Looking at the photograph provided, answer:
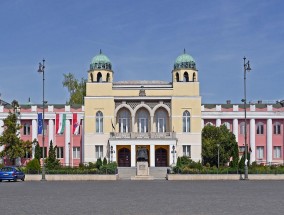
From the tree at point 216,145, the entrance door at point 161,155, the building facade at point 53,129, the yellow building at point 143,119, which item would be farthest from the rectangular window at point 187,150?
the building facade at point 53,129

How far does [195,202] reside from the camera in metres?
21.9

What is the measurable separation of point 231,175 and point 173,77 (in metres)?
31.1

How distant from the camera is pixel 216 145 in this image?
75062mm

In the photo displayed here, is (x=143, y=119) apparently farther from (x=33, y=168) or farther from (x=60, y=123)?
(x=33, y=168)

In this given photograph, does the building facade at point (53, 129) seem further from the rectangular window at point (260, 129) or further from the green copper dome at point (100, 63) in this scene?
the rectangular window at point (260, 129)

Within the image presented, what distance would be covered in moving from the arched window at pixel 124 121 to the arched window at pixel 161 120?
4040 millimetres

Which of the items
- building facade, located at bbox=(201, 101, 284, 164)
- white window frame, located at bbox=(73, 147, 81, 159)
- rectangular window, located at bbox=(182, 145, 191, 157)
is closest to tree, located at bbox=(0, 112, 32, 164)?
white window frame, located at bbox=(73, 147, 81, 159)

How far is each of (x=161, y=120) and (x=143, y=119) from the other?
99.1 inches

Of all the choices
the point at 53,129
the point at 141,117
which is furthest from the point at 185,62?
the point at 53,129

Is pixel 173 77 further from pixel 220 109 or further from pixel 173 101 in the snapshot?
pixel 220 109

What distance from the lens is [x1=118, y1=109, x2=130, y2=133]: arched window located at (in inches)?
3091

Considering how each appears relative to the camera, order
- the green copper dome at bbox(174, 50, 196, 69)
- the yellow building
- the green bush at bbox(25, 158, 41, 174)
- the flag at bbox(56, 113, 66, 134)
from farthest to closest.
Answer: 1. the green copper dome at bbox(174, 50, 196, 69)
2. the yellow building
3. the flag at bbox(56, 113, 66, 134)
4. the green bush at bbox(25, 158, 41, 174)

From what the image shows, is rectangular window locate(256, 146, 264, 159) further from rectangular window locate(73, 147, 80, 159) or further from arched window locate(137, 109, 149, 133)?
rectangular window locate(73, 147, 80, 159)

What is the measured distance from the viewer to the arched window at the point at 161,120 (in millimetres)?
78500
